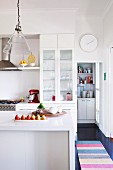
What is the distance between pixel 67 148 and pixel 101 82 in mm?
3332

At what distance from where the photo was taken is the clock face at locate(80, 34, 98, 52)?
16.9 ft

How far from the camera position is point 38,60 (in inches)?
206

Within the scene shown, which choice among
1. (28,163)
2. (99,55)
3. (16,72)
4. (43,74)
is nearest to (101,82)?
(99,55)

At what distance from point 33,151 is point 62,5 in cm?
331

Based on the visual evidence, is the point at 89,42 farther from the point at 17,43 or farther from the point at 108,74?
the point at 17,43

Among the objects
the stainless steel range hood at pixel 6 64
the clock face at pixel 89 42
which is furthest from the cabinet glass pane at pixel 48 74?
the clock face at pixel 89 42

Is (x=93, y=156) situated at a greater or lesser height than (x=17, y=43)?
lesser

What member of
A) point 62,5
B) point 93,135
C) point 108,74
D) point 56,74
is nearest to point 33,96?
point 56,74

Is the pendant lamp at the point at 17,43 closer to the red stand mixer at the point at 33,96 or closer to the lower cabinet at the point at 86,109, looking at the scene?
the red stand mixer at the point at 33,96

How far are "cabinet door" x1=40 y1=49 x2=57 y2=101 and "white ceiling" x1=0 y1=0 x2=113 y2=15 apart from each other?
1031mm

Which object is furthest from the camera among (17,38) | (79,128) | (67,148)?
(79,128)

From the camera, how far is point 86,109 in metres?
6.39

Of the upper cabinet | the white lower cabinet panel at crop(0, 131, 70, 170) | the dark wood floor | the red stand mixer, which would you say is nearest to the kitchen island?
the white lower cabinet panel at crop(0, 131, 70, 170)

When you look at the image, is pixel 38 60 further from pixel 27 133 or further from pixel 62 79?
pixel 27 133
